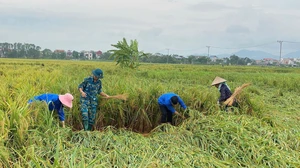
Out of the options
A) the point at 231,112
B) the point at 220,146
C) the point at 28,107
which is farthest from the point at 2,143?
the point at 231,112

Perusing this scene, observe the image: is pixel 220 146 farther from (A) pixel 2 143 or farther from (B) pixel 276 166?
(A) pixel 2 143

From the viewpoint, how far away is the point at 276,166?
2.94 metres

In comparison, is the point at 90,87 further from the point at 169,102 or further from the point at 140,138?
the point at 140,138

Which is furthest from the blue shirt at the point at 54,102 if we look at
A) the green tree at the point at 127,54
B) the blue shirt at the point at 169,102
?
the green tree at the point at 127,54

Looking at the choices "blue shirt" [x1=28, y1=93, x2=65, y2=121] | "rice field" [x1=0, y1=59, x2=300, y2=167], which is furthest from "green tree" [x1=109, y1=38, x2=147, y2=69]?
"blue shirt" [x1=28, y1=93, x2=65, y2=121]

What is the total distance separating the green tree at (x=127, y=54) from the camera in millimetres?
12344

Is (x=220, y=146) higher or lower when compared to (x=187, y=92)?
lower

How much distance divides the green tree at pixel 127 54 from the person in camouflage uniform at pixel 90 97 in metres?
7.85

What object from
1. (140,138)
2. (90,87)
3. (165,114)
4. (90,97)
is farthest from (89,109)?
(140,138)

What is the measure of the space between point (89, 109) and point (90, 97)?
0.76ft

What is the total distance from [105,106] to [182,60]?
6695 cm

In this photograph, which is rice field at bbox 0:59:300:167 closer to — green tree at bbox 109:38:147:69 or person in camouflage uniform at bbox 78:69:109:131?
person in camouflage uniform at bbox 78:69:109:131

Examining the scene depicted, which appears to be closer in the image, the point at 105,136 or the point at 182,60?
the point at 105,136

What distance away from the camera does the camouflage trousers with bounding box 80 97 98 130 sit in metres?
4.52
